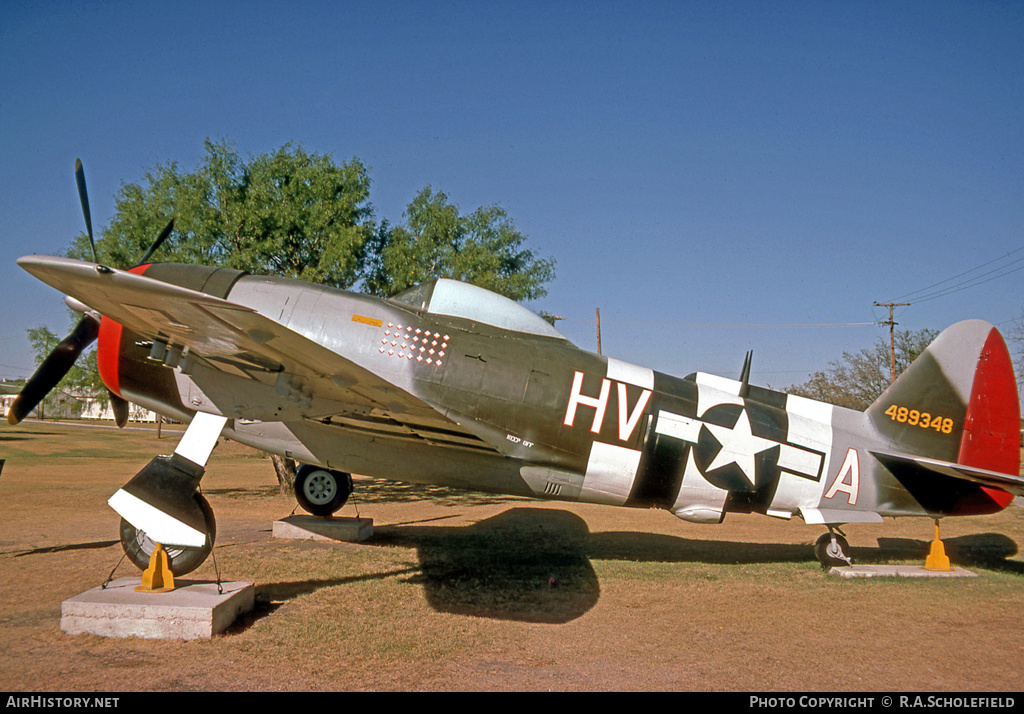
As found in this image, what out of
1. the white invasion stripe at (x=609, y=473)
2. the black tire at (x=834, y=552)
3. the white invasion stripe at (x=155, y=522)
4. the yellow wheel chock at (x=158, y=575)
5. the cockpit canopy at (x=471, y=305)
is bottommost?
the yellow wheel chock at (x=158, y=575)

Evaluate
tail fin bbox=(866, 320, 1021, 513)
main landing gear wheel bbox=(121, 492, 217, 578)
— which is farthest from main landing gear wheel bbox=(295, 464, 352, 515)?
tail fin bbox=(866, 320, 1021, 513)

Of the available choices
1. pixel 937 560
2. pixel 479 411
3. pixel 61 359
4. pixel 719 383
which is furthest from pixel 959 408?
pixel 61 359

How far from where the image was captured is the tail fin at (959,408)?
9.95 metres

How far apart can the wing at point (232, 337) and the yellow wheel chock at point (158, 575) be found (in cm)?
188

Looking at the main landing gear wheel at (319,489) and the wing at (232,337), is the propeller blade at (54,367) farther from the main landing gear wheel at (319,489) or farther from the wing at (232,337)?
the main landing gear wheel at (319,489)

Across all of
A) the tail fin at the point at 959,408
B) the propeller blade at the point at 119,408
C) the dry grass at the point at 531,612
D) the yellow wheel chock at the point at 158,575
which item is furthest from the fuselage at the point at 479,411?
the tail fin at the point at 959,408

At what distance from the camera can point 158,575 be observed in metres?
6.15

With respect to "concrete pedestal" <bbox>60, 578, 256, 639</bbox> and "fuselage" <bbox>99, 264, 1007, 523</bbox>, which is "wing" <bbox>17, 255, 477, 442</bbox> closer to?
"fuselage" <bbox>99, 264, 1007, 523</bbox>

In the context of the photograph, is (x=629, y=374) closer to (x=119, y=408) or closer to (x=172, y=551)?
(x=172, y=551)

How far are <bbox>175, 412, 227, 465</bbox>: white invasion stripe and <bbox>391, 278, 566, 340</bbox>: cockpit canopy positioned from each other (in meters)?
2.44

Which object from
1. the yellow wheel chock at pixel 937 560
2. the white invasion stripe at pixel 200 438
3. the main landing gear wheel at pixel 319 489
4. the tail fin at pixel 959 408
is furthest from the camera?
the main landing gear wheel at pixel 319 489

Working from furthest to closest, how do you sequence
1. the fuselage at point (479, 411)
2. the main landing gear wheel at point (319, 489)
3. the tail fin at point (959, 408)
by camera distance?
1. the main landing gear wheel at point (319, 489)
2. the tail fin at point (959, 408)
3. the fuselage at point (479, 411)
